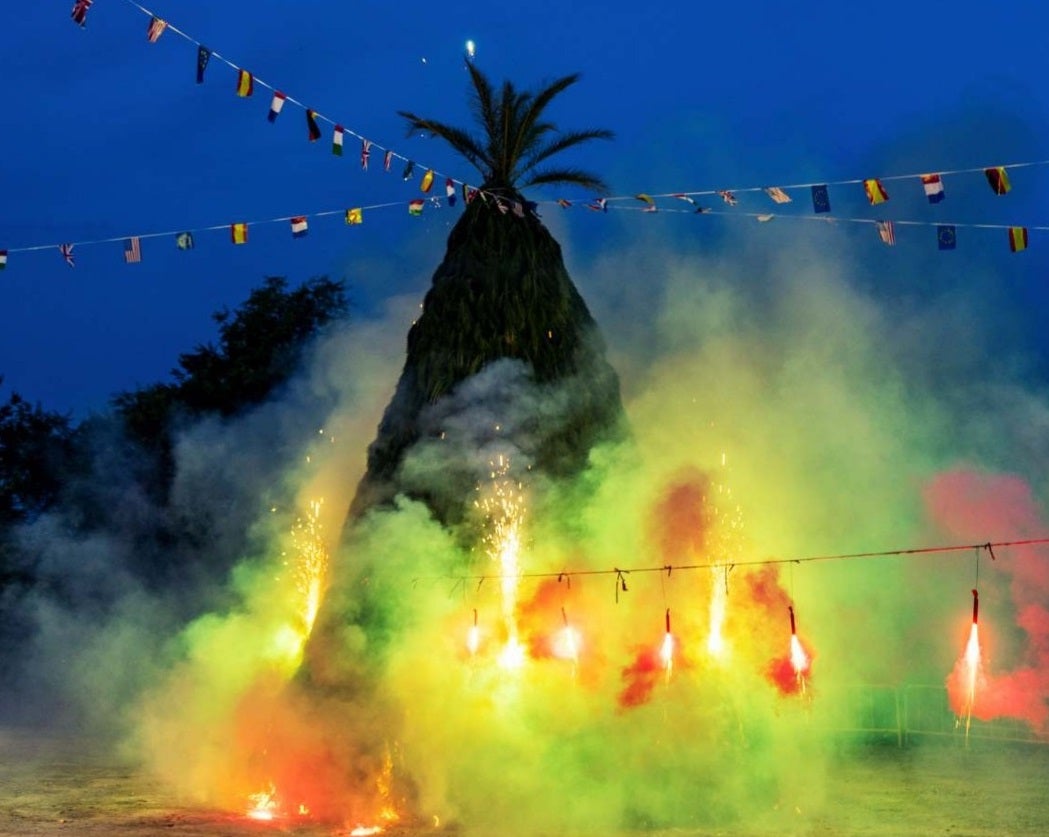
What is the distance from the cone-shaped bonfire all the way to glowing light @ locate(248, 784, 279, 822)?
3419 mm

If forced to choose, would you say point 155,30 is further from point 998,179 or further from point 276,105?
point 998,179

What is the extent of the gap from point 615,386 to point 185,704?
8466mm

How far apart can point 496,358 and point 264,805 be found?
5750mm

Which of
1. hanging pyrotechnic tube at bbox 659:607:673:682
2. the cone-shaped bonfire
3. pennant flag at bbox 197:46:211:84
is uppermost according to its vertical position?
pennant flag at bbox 197:46:211:84

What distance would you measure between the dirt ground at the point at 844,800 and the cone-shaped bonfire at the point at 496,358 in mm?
4083

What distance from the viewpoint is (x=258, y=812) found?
14.2m

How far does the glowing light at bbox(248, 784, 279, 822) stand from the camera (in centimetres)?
1398

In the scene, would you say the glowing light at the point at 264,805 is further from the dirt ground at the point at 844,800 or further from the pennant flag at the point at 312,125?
the pennant flag at the point at 312,125

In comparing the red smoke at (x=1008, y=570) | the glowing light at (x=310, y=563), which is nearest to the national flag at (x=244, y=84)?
the glowing light at (x=310, y=563)

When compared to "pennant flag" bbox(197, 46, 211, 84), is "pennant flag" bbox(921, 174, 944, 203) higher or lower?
lower

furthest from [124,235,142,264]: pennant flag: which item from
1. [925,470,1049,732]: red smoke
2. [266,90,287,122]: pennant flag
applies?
[925,470,1049,732]: red smoke

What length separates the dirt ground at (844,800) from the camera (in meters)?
12.9

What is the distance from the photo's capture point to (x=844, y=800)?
14453 mm

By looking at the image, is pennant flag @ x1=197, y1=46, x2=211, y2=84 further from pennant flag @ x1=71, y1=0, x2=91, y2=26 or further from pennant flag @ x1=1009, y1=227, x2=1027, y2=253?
pennant flag @ x1=1009, y1=227, x2=1027, y2=253
